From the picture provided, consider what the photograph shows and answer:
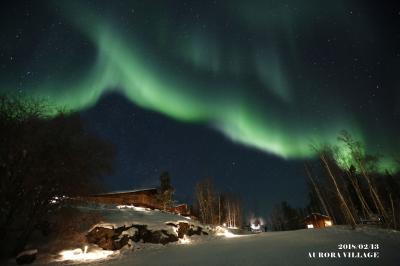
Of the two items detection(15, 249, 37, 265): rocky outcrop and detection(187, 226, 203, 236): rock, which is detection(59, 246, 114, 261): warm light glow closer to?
detection(15, 249, 37, 265): rocky outcrop

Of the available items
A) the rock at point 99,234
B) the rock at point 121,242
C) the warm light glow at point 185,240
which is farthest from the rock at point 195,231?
the rock at point 99,234

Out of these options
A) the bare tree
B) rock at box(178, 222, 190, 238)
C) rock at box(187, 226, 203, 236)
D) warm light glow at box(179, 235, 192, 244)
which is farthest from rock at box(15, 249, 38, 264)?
rock at box(187, 226, 203, 236)

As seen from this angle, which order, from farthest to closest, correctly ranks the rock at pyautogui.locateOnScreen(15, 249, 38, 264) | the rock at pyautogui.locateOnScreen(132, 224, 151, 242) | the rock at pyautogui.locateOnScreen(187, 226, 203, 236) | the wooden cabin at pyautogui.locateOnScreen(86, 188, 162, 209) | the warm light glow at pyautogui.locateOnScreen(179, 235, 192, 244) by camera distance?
the wooden cabin at pyautogui.locateOnScreen(86, 188, 162, 209), the rock at pyautogui.locateOnScreen(187, 226, 203, 236), the warm light glow at pyautogui.locateOnScreen(179, 235, 192, 244), the rock at pyautogui.locateOnScreen(132, 224, 151, 242), the rock at pyautogui.locateOnScreen(15, 249, 38, 264)

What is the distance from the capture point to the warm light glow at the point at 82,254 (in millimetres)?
18562

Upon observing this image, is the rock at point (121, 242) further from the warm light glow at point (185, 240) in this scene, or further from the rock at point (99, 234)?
the warm light glow at point (185, 240)

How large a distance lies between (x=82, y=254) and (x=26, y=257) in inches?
163

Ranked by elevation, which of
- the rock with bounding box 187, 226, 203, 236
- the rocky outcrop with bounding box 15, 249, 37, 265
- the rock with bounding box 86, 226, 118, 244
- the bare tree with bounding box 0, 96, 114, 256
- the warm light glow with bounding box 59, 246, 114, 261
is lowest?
the warm light glow with bounding box 59, 246, 114, 261

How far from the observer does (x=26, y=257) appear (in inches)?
656

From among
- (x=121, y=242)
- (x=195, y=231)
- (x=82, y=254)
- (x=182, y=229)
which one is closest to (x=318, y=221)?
(x=195, y=231)

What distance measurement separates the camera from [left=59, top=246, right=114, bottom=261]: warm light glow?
1856cm

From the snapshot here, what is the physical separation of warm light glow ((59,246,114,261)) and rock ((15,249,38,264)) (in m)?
2.00

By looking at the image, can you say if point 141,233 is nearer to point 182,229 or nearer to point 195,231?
point 182,229

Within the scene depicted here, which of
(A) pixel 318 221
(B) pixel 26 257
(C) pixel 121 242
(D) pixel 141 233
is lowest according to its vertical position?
(B) pixel 26 257

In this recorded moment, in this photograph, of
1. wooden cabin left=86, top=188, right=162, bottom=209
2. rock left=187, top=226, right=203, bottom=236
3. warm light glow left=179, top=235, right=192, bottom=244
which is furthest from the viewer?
wooden cabin left=86, top=188, right=162, bottom=209
